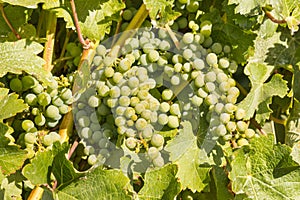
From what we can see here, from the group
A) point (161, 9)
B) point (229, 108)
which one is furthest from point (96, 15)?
point (229, 108)

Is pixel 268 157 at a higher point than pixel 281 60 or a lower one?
lower

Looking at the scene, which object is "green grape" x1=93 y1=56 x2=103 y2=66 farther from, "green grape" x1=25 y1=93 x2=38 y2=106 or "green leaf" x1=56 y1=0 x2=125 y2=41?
"green grape" x1=25 y1=93 x2=38 y2=106

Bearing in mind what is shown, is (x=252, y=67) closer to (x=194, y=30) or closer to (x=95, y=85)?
(x=194, y=30)

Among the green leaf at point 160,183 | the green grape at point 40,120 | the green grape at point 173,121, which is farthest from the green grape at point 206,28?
the green grape at point 40,120

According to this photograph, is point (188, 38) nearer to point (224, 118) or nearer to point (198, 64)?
point (198, 64)

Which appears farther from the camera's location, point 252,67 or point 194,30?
point 252,67

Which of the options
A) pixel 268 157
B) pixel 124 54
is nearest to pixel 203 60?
pixel 124 54
